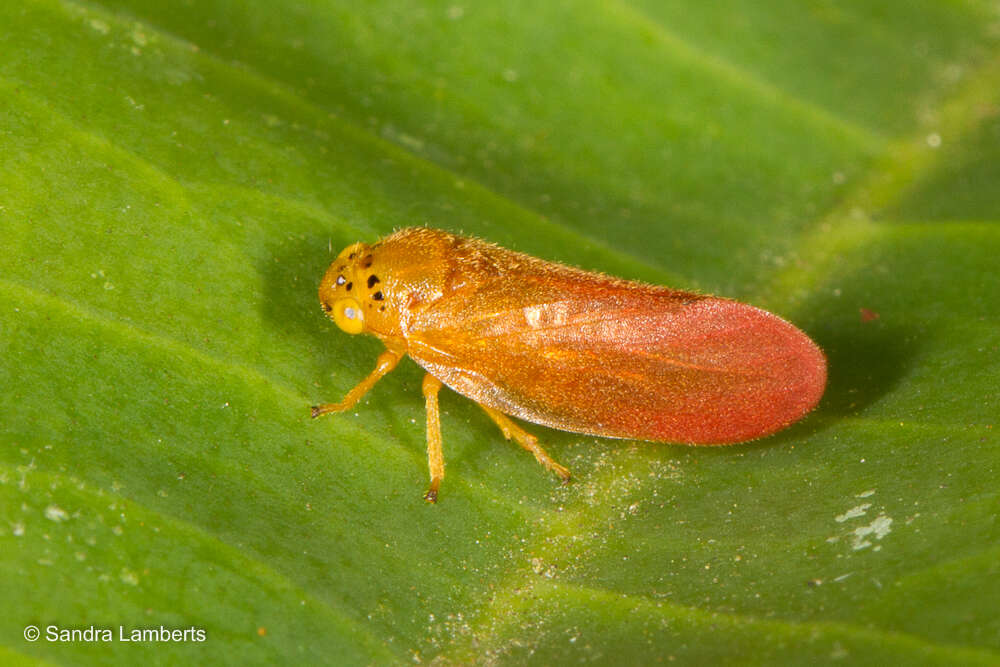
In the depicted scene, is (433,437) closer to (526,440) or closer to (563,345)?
(526,440)

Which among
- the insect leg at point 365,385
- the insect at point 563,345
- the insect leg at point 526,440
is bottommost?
the insect leg at point 365,385

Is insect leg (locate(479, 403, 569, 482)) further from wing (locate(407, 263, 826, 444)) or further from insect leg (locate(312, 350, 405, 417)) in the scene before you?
insect leg (locate(312, 350, 405, 417))

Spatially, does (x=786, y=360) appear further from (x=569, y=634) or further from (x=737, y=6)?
(x=737, y=6)

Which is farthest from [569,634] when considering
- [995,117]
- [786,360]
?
[995,117]

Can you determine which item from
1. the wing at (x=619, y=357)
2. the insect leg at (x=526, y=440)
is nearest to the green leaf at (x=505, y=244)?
the insect leg at (x=526, y=440)

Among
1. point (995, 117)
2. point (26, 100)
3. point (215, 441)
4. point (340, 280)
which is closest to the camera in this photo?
→ point (215, 441)

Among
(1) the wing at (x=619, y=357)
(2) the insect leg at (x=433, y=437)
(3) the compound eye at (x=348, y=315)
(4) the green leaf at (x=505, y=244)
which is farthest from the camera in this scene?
(3) the compound eye at (x=348, y=315)

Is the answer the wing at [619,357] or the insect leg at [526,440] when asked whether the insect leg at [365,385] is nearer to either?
the wing at [619,357]
